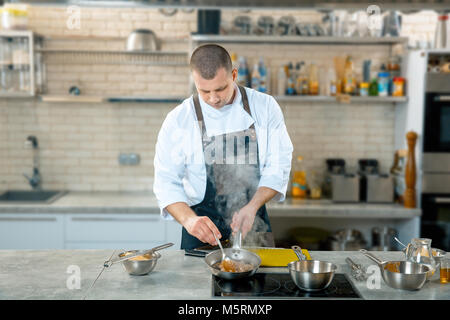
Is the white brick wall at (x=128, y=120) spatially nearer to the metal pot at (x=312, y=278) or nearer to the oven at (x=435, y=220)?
the oven at (x=435, y=220)

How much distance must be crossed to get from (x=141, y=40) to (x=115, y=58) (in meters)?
0.41

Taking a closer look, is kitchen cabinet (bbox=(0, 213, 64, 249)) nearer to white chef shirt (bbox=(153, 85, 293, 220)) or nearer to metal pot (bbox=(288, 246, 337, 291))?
white chef shirt (bbox=(153, 85, 293, 220))

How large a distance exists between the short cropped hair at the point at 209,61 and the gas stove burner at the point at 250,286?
100cm

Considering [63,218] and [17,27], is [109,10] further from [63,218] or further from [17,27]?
[63,218]

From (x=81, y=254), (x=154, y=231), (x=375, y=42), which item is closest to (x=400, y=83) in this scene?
(x=375, y=42)

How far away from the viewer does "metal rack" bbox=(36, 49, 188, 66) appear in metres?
4.55

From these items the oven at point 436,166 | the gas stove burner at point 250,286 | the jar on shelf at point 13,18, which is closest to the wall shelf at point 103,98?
the jar on shelf at point 13,18

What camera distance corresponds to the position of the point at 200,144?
2.66m

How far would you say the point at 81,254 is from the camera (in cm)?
233

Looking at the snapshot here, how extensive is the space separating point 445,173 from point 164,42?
2784 mm

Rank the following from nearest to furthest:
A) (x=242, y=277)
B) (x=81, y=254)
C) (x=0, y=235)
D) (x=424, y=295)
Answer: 1. (x=424, y=295)
2. (x=242, y=277)
3. (x=81, y=254)
4. (x=0, y=235)

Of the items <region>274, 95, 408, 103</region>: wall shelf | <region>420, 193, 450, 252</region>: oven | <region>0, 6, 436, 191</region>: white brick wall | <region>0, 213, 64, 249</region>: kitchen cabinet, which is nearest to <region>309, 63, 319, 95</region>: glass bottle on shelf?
<region>274, 95, 408, 103</region>: wall shelf

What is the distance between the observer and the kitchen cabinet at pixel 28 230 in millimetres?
4004

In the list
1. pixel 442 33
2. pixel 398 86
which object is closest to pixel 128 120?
pixel 398 86
